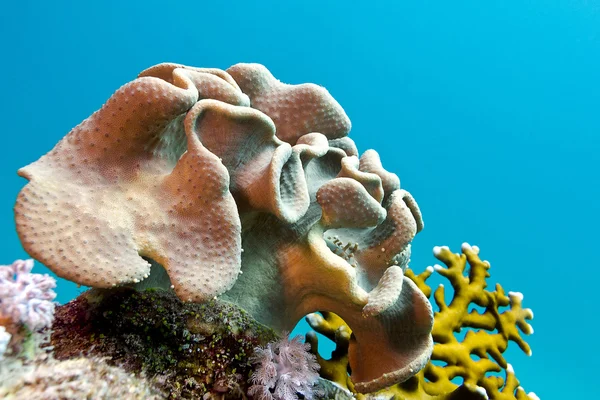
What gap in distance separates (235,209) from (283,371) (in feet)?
2.93

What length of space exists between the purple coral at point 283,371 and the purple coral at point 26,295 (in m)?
0.98

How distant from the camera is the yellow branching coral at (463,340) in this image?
298 centimetres

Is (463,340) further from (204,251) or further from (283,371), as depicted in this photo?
(204,251)

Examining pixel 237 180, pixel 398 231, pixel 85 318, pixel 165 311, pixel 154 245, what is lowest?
pixel 85 318

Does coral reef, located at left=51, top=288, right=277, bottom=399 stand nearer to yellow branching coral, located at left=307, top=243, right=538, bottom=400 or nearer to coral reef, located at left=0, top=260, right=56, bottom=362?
coral reef, located at left=0, top=260, right=56, bottom=362

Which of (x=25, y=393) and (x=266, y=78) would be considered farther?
(x=266, y=78)

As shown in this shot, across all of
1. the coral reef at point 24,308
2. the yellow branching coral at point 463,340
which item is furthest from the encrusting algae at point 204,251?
the yellow branching coral at point 463,340

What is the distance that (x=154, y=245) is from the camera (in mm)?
1809

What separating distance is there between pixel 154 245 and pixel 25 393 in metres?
0.68

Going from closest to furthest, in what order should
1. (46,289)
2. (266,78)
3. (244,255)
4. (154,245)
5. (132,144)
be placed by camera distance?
(46,289) < (154,245) < (132,144) < (244,255) < (266,78)

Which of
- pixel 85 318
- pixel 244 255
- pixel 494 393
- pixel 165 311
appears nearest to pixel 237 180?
pixel 244 255

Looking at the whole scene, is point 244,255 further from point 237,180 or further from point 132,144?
point 132,144

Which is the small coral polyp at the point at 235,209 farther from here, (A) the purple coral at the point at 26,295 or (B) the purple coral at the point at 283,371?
(B) the purple coral at the point at 283,371

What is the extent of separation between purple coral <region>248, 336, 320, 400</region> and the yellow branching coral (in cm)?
78
